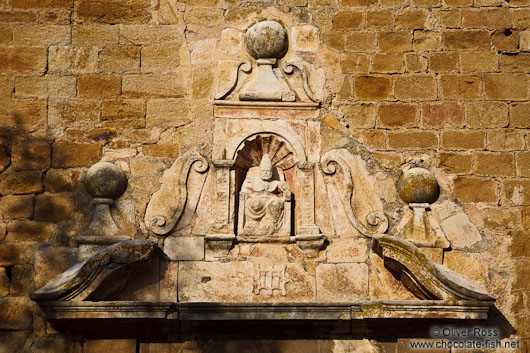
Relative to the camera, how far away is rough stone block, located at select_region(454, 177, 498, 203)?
5312 millimetres

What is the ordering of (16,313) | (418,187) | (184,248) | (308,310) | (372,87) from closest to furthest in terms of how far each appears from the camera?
(308,310), (16,313), (184,248), (418,187), (372,87)

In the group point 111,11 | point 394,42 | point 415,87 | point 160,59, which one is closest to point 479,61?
point 415,87

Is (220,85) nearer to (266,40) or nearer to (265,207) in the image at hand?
(266,40)

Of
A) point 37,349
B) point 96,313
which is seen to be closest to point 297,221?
point 96,313

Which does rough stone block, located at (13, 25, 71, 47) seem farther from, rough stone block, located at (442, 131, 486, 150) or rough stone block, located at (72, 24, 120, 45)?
rough stone block, located at (442, 131, 486, 150)

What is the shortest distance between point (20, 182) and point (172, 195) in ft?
3.43

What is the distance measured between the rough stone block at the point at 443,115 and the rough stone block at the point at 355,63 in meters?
0.50

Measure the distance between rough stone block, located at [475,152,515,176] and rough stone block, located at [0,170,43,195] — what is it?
3.04m

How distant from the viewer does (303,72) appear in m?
5.45

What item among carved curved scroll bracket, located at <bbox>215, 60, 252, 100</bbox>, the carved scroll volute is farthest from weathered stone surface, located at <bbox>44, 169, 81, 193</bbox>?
carved curved scroll bracket, located at <bbox>215, 60, 252, 100</bbox>

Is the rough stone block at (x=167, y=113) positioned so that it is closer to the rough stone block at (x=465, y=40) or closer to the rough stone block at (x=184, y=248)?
the rough stone block at (x=184, y=248)

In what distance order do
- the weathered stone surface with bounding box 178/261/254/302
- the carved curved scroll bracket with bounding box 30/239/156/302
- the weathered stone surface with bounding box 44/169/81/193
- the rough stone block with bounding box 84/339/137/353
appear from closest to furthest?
the carved curved scroll bracket with bounding box 30/239/156/302, the rough stone block with bounding box 84/339/137/353, the weathered stone surface with bounding box 178/261/254/302, the weathered stone surface with bounding box 44/169/81/193

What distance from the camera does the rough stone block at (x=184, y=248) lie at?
511 centimetres

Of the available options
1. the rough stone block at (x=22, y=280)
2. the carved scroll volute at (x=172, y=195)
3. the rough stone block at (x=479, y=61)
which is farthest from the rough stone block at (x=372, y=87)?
the rough stone block at (x=22, y=280)
